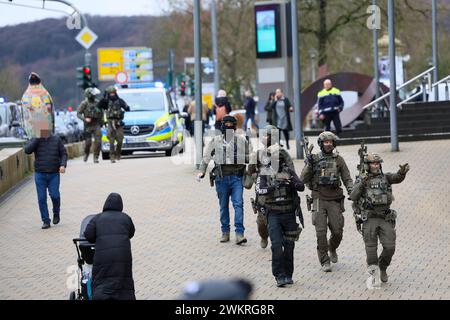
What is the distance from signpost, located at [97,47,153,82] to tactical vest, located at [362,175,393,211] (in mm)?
81687

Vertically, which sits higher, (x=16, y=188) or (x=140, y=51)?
(x=140, y=51)

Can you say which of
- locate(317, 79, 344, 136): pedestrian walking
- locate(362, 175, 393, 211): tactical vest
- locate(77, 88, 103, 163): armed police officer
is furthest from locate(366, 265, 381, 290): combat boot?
locate(317, 79, 344, 136): pedestrian walking

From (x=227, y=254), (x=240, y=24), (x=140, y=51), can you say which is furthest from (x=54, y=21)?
(x=227, y=254)

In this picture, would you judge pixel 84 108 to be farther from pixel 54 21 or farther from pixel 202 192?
pixel 54 21

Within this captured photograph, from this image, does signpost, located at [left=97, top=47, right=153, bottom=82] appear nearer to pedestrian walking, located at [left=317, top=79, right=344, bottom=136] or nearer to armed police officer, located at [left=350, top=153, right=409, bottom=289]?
pedestrian walking, located at [left=317, top=79, right=344, bottom=136]

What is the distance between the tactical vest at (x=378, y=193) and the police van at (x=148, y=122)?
1965cm

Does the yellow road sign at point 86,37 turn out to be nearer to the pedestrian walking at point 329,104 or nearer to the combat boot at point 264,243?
the pedestrian walking at point 329,104

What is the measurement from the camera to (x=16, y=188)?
24797mm

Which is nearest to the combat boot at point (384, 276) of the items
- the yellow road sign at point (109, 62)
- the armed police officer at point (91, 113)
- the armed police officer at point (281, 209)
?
the armed police officer at point (281, 209)

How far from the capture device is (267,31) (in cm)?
3356

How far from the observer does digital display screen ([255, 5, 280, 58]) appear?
109 feet

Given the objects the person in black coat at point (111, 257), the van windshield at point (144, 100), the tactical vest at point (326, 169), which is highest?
the van windshield at point (144, 100)

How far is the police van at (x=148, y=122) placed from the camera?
106ft
